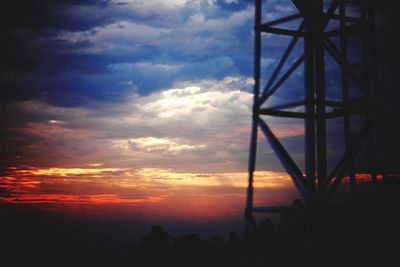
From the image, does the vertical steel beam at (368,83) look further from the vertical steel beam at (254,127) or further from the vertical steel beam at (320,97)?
the vertical steel beam at (254,127)

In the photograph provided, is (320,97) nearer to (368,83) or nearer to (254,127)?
(368,83)

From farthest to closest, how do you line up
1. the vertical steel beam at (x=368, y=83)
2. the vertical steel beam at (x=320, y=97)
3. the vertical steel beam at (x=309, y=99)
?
the vertical steel beam at (x=320, y=97)
the vertical steel beam at (x=368, y=83)
the vertical steel beam at (x=309, y=99)

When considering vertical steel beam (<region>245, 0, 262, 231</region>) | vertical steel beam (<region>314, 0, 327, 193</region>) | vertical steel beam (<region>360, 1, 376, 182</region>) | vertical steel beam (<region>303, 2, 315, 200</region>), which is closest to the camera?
vertical steel beam (<region>303, 2, 315, 200</region>)

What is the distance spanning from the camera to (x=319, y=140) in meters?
7.48

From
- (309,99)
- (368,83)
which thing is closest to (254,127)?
(309,99)

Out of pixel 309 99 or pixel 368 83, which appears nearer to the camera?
pixel 309 99

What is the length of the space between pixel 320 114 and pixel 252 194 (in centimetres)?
188

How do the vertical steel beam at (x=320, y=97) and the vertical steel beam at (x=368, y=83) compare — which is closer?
the vertical steel beam at (x=368, y=83)

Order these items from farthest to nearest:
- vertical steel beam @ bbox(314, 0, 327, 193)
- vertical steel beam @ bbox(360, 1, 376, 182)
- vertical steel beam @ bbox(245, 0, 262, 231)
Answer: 1. vertical steel beam @ bbox(245, 0, 262, 231)
2. vertical steel beam @ bbox(314, 0, 327, 193)
3. vertical steel beam @ bbox(360, 1, 376, 182)

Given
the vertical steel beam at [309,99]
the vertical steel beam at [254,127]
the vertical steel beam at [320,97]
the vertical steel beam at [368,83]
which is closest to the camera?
the vertical steel beam at [309,99]

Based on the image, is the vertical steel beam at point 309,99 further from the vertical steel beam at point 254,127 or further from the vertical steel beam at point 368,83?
the vertical steel beam at point 368,83

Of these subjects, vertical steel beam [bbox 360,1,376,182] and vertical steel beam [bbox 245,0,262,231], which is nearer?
vertical steel beam [bbox 360,1,376,182]

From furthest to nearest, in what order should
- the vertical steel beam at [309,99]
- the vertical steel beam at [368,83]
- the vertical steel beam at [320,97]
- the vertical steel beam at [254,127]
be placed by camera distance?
the vertical steel beam at [254,127] < the vertical steel beam at [320,97] < the vertical steel beam at [368,83] < the vertical steel beam at [309,99]

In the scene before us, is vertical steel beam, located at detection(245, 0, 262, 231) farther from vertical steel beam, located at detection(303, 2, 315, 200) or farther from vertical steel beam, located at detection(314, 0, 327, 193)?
vertical steel beam, located at detection(314, 0, 327, 193)
